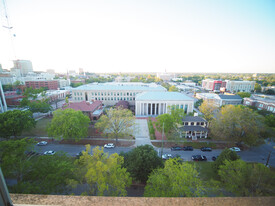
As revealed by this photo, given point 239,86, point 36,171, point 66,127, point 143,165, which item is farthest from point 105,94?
point 239,86

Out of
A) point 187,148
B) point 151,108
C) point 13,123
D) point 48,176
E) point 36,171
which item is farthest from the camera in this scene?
point 151,108

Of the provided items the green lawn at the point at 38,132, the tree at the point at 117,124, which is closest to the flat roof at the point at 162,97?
the tree at the point at 117,124

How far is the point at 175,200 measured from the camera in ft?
8.54

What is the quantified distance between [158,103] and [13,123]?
32092 mm

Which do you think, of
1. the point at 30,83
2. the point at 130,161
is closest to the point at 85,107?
the point at 130,161

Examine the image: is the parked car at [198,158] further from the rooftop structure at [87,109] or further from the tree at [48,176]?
the rooftop structure at [87,109]

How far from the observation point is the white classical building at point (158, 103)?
39.1 m

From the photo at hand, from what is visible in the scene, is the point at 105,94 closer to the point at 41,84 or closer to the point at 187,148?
the point at 187,148

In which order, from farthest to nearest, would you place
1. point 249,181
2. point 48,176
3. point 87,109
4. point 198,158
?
point 87,109 → point 198,158 → point 249,181 → point 48,176

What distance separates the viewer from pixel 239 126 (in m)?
21.7

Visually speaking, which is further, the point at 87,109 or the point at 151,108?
the point at 151,108

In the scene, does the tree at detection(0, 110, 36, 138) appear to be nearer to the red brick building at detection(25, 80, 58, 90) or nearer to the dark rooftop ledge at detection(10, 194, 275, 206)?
the dark rooftop ledge at detection(10, 194, 275, 206)

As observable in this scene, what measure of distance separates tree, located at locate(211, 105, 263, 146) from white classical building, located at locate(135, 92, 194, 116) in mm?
16816

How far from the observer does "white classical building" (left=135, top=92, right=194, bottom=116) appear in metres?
39.1
